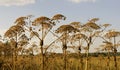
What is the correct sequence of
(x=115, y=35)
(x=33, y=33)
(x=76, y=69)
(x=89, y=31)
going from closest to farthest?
(x=33, y=33) → (x=89, y=31) → (x=115, y=35) → (x=76, y=69)

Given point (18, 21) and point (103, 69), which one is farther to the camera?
point (103, 69)

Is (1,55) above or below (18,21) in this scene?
below

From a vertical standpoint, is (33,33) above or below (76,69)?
above

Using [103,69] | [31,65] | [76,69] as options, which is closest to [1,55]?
[31,65]

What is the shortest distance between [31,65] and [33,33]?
10230 mm

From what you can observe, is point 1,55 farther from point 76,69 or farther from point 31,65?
point 76,69

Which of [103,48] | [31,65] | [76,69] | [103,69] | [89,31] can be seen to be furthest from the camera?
[103,69]

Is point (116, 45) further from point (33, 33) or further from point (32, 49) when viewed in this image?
point (33, 33)

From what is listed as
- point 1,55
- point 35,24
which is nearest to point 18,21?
point 35,24

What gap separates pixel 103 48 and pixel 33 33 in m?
8.61

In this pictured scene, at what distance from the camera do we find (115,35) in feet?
55.9

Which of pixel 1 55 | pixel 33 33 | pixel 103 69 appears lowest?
pixel 103 69

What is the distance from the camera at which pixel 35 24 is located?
1148cm

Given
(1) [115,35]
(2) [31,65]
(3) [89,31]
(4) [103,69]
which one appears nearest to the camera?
(3) [89,31]
